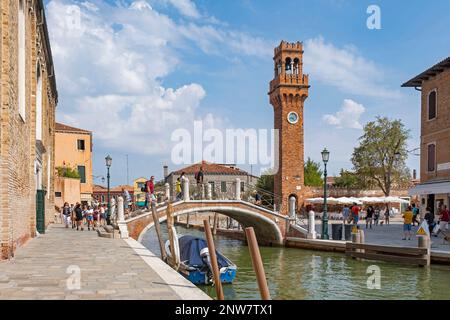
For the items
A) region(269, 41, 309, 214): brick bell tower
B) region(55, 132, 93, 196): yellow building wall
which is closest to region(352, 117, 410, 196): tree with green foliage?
region(269, 41, 309, 214): brick bell tower

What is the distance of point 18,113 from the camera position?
11.9 m

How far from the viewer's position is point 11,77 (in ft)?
33.9

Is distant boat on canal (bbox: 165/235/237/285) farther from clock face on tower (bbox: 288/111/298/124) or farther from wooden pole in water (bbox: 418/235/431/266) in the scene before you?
clock face on tower (bbox: 288/111/298/124)

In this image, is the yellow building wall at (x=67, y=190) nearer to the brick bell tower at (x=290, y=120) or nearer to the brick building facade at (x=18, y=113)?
the brick bell tower at (x=290, y=120)

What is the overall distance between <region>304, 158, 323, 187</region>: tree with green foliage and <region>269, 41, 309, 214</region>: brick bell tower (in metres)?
16.8

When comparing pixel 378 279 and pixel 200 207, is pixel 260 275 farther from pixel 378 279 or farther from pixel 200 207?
pixel 200 207

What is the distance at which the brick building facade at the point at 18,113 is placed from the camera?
966cm

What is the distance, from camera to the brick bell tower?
131 ft

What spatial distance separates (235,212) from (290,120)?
16.2 metres

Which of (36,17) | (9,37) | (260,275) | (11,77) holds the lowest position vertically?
(260,275)

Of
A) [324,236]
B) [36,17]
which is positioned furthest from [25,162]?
[324,236]

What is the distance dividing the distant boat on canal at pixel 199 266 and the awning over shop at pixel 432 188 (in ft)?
41.2

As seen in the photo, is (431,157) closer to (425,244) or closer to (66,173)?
(425,244)
